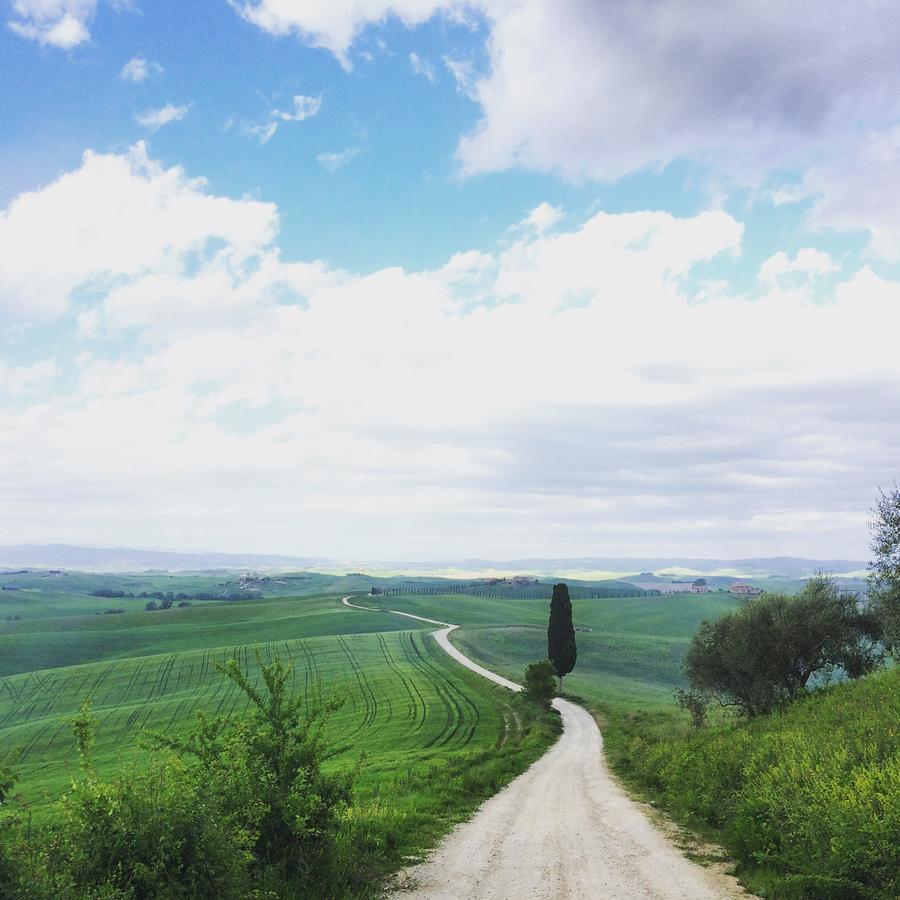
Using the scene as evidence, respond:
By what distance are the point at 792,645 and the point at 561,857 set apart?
29256 mm

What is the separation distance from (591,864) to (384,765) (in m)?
24.0

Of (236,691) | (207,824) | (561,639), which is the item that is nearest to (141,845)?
(207,824)

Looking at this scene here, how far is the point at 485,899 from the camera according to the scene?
46.3 ft

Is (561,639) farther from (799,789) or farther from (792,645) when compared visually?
(799,789)

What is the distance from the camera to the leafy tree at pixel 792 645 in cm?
3944

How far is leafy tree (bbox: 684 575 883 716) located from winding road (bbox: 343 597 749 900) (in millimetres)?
17890

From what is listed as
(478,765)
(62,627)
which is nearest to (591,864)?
(478,765)

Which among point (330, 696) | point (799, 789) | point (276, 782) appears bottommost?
point (799, 789)

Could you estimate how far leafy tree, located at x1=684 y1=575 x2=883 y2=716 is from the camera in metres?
39.4

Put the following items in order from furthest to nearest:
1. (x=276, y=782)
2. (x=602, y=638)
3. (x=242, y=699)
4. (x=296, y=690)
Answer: (x=602, y=638) → (x=296, y=690) → (x=242, y=699) → (x=276, y=782)

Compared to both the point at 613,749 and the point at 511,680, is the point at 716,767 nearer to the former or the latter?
the point at 613,749

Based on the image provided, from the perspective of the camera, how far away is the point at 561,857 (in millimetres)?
17047

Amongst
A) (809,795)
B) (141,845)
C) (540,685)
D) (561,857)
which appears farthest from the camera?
(540,685)

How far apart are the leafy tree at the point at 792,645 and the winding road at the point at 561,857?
704 inches
